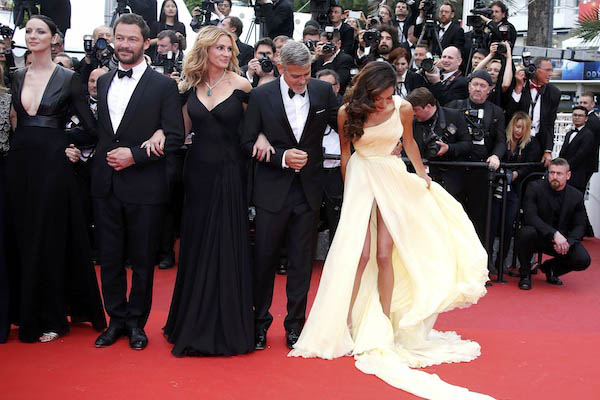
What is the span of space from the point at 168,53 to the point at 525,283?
415 cm

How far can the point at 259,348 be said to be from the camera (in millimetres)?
4539

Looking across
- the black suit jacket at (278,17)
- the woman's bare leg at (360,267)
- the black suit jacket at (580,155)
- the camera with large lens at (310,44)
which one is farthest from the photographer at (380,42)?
the woman's bare leg at (360,267)

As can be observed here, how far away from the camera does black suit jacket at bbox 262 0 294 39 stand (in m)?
9.23

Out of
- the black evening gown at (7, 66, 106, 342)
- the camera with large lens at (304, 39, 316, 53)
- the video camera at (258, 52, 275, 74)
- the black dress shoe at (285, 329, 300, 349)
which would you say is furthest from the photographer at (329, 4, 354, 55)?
the black dress shoe at (285, 329, 300, 349)

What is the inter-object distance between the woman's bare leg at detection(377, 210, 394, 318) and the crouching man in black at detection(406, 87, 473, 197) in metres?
2.12

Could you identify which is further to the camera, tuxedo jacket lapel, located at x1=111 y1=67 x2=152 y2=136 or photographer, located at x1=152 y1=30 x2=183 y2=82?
photographer, located at x1=152 y1=30 x2=183 y2=82

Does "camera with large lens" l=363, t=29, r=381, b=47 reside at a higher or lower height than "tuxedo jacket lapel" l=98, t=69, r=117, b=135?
higher

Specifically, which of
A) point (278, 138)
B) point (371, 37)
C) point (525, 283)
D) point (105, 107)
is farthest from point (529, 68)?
point (105, 107)

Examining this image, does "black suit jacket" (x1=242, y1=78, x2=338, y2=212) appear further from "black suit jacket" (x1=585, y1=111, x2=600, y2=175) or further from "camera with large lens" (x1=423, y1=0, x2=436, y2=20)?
"black suit jacket" (x1=585, y1=111, x2=600, y2=175)

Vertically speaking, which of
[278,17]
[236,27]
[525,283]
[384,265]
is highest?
[278,17]

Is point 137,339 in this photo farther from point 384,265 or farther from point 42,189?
point 384,265

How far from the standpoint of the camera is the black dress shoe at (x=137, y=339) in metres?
4.46

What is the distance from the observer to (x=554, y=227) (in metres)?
7.05

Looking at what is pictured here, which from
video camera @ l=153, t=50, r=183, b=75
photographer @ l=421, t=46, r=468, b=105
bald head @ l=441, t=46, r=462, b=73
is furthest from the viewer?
bald head @ l=441, t=46, r=462, b=73
